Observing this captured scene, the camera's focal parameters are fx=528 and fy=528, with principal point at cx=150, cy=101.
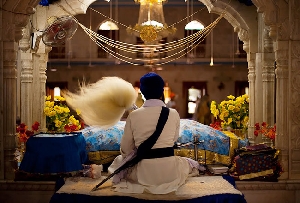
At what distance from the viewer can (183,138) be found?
869 cm

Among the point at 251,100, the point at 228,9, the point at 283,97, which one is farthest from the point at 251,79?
the point at 283,97

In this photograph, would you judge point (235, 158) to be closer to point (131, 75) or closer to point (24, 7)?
point (24, 7)

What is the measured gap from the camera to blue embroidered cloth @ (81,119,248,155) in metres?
8.55

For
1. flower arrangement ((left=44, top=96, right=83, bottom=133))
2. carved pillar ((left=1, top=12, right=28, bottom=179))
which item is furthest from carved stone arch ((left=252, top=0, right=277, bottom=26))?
flower arrangement ((left=44, top=96, right=83, bottom=133))

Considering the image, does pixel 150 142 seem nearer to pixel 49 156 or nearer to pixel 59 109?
pixel 49 156

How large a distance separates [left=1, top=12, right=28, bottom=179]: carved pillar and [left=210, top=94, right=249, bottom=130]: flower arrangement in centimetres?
532

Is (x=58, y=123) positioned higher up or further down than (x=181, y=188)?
higher up

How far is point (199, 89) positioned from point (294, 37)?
20187 mm

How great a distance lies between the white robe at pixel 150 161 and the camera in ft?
22.1

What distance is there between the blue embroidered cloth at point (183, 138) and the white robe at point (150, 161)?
5.26 ft

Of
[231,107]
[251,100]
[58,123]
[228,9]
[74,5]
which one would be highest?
[74,5]

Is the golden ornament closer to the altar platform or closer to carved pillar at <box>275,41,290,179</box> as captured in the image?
carved pillar at <box>275,41,290,179</box>

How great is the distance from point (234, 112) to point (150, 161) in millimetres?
5583

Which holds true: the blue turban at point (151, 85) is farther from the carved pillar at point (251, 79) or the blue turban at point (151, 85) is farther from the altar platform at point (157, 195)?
the carved pillar at point (251, 79)
